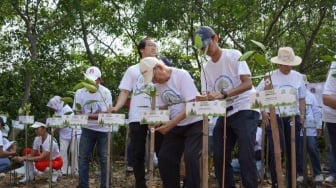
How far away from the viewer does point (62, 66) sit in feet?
40.6

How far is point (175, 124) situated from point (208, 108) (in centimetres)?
71

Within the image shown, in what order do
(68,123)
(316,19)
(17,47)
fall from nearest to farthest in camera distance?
(68,123) < (316,19) < (17,47)

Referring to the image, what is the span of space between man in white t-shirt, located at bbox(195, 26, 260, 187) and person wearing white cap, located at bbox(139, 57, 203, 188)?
0.63 ft

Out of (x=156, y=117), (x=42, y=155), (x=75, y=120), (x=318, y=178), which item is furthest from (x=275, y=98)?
(x=42, y=155)

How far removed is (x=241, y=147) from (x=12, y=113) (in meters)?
8.56

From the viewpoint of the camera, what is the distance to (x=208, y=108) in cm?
304

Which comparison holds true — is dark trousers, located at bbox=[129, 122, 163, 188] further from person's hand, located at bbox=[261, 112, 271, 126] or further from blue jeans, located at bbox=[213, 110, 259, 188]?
person's hand, located at bbox=[261, 112, 271, 126]

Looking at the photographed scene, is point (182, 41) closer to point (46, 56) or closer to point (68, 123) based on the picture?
point (46, 56)

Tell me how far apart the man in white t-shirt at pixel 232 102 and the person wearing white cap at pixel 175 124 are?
7.6 inches

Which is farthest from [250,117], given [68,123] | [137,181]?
[68,123]

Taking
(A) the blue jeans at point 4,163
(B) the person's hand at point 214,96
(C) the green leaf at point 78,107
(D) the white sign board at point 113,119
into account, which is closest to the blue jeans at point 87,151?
(C) the green leaf at point 78,107

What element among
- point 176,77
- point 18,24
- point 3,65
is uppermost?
point 18,24

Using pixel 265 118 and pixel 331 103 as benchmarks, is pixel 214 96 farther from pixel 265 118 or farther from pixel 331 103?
pixel 265 118

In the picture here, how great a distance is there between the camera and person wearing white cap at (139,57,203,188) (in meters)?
3.75
